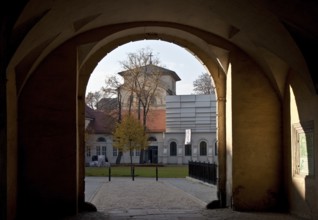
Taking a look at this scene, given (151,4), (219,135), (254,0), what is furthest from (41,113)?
(254,0)

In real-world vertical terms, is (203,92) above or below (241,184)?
above

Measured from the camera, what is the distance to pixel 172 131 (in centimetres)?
5875

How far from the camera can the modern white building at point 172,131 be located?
56.3 metres

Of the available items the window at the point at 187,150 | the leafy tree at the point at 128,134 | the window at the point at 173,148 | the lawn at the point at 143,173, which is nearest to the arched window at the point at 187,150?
the window at the point at 187,150

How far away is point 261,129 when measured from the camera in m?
14.0

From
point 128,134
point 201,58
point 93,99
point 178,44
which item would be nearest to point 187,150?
point 93,99

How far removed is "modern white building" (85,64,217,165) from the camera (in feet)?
185

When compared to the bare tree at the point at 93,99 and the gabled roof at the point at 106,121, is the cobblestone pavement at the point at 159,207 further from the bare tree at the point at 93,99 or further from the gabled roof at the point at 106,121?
the gabled roof at the point at 106,121

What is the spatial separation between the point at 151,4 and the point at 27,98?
385cm

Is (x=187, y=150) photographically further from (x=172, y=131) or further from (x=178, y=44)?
(x=178, y=44)

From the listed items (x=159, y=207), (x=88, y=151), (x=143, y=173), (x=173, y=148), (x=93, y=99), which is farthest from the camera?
(x=93, y=99)

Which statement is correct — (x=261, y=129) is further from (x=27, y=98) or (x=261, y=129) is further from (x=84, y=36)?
(x=27, y=98)

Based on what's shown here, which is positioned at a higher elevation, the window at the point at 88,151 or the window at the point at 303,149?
the window at the point at 303,149

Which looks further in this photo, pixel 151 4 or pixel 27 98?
pixel 27 98
